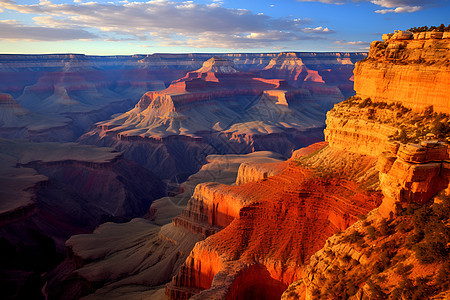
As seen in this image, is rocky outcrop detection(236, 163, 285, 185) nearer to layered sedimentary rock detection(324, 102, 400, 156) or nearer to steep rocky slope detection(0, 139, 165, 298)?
layered sedimentary rock detection(324, 102, 400, 156)

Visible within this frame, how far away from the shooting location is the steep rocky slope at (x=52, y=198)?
55812 millimetres

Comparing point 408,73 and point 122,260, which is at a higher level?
point 408,73

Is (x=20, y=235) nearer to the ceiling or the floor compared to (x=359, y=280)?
nearer to the floor

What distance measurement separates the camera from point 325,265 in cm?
1681

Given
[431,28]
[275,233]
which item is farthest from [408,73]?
[275,233]

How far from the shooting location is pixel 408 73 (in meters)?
25.0

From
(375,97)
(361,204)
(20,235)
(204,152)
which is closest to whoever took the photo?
(361,204)

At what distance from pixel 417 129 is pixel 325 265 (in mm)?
10988

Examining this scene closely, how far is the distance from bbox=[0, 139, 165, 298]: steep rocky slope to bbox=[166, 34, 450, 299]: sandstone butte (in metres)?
28.9

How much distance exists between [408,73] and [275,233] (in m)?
15.0

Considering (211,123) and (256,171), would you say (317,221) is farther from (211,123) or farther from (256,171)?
(211,123)

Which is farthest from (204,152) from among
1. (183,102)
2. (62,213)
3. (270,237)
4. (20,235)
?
(270,237)

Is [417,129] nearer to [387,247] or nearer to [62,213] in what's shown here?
[387,247]

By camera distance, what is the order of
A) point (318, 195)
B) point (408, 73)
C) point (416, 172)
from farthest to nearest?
point (318, 195) < point (408, 73) < point (416, 172)
